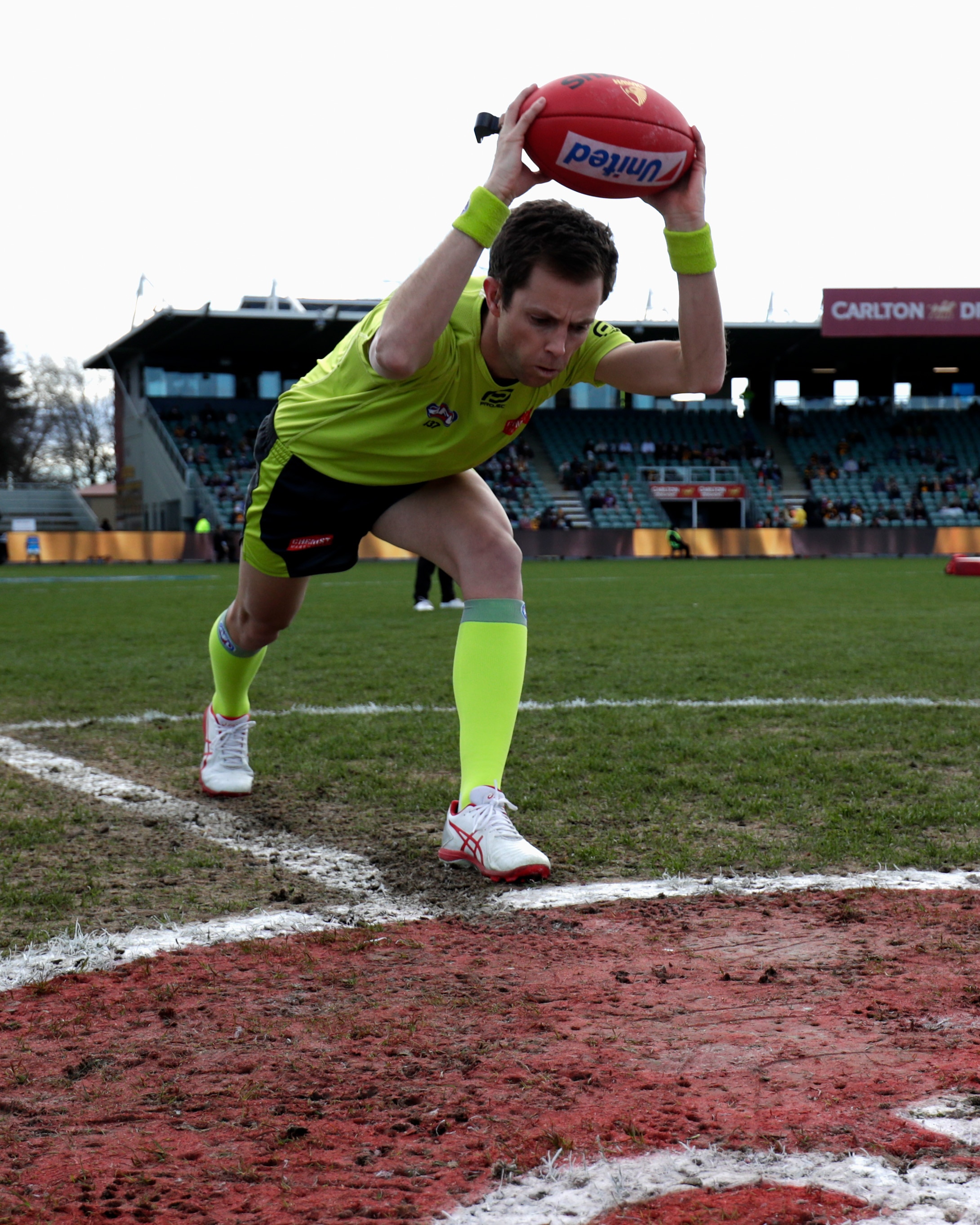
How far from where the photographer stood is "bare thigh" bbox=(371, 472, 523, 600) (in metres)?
3.40

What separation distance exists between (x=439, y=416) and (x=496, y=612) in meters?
0.59

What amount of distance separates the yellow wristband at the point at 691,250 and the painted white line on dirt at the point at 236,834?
5.97 feet

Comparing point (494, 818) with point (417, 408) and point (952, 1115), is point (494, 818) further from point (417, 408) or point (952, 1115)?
point (952, 1115)

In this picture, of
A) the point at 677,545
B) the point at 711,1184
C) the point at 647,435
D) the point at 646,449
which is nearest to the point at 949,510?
the point at 646,449

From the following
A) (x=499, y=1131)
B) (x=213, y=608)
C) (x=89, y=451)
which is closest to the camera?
(x=499, y=1131)

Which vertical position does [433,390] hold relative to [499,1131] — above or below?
above

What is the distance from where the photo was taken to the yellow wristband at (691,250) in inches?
121

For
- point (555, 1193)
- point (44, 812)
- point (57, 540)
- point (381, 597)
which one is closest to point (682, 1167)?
point (555, 1193)

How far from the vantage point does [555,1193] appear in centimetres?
136

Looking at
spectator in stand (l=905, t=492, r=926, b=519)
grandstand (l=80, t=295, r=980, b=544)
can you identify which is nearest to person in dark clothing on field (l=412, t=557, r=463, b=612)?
grandstand (l=80, t=295, r=980, b=544)

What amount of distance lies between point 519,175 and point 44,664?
6.38 m

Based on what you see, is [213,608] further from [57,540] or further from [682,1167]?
[57,540]

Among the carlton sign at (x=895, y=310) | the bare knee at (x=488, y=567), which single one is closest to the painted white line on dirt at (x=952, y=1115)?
the bare knee at (x=488, y=567)

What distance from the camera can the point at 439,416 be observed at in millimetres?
3303
